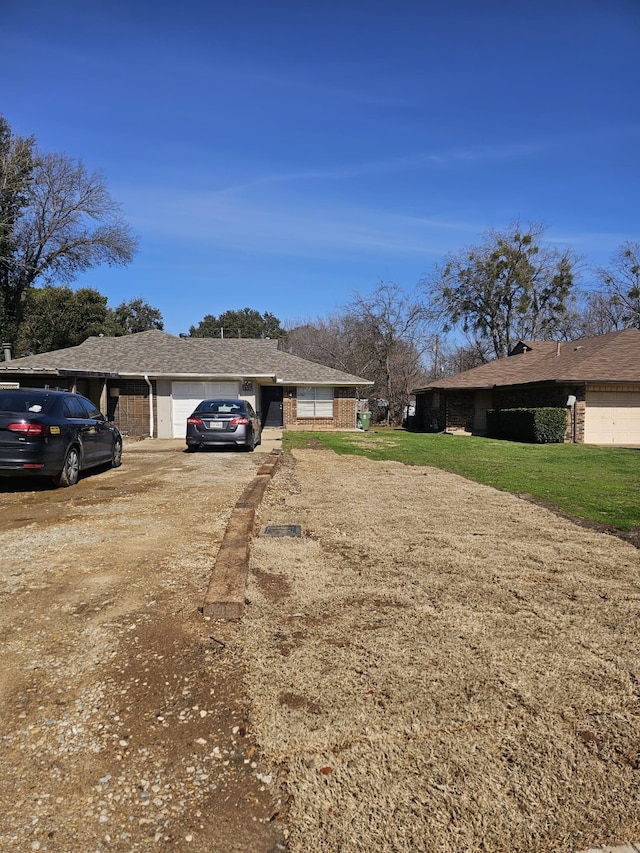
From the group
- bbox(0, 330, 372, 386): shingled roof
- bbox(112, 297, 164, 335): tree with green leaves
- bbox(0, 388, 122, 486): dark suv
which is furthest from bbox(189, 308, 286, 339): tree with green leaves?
bbox(0, 388, 122, 486): dark suv

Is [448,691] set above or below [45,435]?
below

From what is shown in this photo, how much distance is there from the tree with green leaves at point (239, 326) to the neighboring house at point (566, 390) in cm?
3852

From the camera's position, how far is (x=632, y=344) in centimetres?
2378

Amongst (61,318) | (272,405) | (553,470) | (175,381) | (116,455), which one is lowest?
(553,470)

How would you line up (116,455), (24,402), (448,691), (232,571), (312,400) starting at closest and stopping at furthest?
(448,691)
(232,571)
(24,402)
(116,455)
(312,400)

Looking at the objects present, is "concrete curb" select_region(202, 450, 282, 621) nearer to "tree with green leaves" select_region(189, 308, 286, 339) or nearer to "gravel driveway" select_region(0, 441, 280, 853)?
"gravel driveway" select_region(0, 441, 280, 853)

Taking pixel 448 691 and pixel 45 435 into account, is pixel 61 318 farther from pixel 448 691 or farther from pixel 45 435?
pixel 448 691

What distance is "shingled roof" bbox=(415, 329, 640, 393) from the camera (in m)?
20.7

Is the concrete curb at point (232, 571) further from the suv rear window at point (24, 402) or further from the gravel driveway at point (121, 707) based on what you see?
the suv rear window at point (24, 402)

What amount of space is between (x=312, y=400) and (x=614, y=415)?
42.4 feet

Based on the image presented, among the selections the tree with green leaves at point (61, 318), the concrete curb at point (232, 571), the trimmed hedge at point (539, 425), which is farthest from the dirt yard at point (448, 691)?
the tree with green leaves at point (61, 318)

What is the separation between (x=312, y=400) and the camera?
87.5 ft

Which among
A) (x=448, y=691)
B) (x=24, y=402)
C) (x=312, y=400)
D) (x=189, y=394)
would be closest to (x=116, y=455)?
(x=24, y=402)

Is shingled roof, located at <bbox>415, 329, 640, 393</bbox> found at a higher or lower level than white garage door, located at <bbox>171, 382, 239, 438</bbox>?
higher
